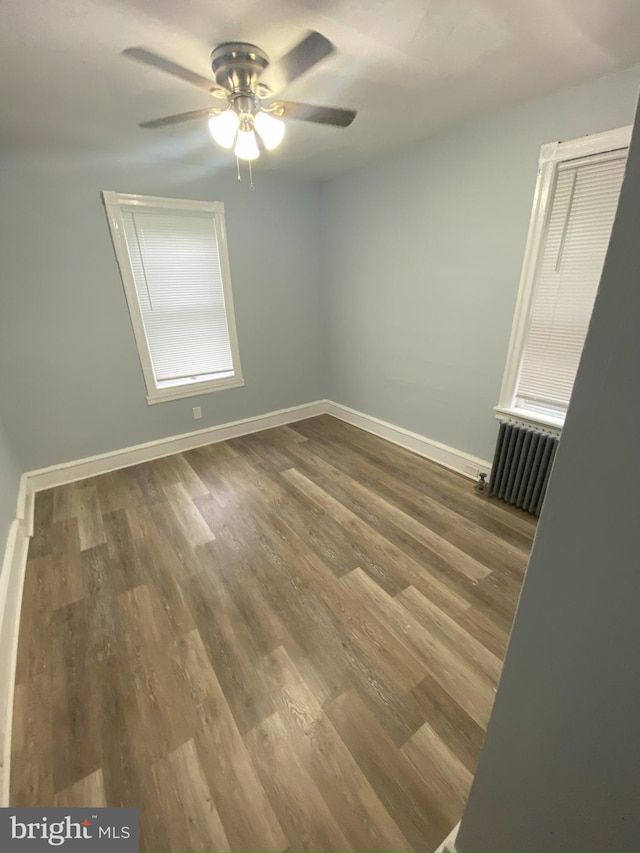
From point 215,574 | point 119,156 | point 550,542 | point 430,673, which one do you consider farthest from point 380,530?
point 119,156

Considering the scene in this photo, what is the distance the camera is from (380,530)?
222cm

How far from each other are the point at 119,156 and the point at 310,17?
1908mm

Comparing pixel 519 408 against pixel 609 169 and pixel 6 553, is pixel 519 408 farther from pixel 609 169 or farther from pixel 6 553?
pixel 6 553

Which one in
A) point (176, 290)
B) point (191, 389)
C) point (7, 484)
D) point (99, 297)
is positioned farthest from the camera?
point (191, 389)

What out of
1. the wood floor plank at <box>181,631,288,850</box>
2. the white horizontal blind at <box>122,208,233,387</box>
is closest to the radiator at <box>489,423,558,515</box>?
the wood floor plank at <box>181,631,288,850</box>

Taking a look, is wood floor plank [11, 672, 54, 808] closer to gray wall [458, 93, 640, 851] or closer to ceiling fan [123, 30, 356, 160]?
gray wall [458, 93, 640, 851]

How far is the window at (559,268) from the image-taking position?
5.79 ft

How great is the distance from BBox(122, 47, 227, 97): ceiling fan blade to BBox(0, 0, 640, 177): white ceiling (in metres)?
0.12

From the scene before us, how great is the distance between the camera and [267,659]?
148cm

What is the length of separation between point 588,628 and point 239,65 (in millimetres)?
2102

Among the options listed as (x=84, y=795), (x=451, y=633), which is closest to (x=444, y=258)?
(x=451, y=633)

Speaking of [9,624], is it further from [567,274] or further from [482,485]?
[567,274]

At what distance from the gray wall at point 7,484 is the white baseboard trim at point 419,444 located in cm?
293

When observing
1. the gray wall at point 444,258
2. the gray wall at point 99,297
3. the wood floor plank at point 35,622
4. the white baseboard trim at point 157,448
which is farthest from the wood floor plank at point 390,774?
the gray wall at point 99,297
